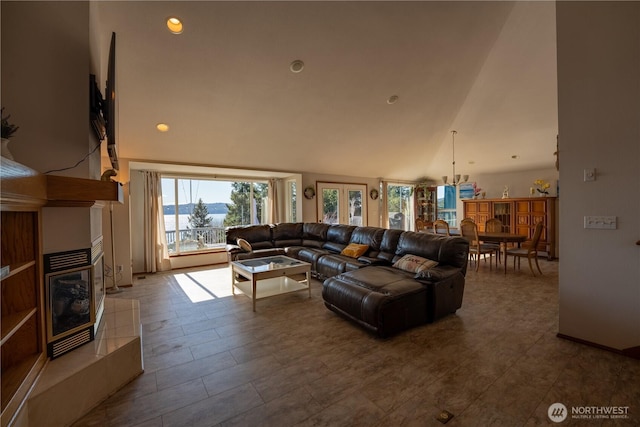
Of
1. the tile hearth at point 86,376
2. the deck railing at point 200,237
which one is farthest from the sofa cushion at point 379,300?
the deck railing at point 200,237

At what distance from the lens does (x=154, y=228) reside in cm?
555

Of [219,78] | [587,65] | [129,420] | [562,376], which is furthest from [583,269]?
[219,78]

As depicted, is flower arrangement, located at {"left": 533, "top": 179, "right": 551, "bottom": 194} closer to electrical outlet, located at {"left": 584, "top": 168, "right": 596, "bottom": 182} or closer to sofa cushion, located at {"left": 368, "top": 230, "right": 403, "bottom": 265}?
sofa cushion, located at {"left": 368, "top": 230, "right": 403, "bottom": 265}

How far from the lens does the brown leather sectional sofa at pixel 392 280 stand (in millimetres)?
2668

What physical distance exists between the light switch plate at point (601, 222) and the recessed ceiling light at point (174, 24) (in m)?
4.28

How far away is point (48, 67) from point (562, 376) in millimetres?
4341

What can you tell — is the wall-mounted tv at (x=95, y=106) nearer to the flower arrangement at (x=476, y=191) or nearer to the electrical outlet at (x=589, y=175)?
the electrical outlet at (x=589, y=175)

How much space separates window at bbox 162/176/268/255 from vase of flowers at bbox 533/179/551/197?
667 centimetres

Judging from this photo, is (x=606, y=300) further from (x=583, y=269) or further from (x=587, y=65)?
(x=587, y=65)

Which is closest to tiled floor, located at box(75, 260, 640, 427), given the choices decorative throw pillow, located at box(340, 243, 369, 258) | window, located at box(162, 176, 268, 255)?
decorative throw pillow, located at box(340, 243, 369, 258)

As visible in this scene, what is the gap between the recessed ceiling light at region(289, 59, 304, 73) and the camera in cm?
367

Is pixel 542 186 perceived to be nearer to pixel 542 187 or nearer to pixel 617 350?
pixel 542 187

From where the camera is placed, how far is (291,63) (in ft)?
12.0

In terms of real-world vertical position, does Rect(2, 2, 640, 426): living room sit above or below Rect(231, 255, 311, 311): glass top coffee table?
above
